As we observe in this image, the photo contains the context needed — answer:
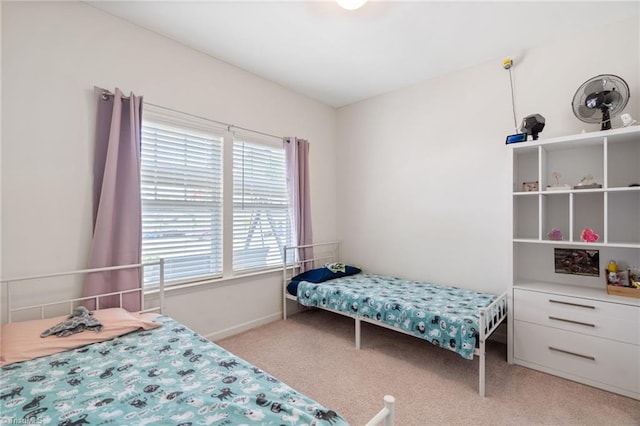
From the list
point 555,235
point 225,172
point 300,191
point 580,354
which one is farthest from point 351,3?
point 580,354

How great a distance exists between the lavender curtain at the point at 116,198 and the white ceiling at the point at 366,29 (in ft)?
2.59

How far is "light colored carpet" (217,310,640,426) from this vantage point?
5.74 ft

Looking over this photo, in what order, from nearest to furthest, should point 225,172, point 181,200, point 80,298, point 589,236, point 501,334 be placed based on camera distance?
point 80,298, point 589,236, point 181,200, point 501,334, point 225,172

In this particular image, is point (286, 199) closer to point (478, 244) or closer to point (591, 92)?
point (478, 244)

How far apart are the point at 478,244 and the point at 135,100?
3.32 meters

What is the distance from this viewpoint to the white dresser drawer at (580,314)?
1918 mm

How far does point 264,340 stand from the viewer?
110 inches

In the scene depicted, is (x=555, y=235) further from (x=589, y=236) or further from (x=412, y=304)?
(x=412, y=304)

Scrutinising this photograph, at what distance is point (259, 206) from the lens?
10.5ft

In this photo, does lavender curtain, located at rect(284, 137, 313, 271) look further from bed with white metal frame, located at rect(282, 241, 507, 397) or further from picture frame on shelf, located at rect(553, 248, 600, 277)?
picture frame on shelf, located at rect(553, 248, 600, 277)

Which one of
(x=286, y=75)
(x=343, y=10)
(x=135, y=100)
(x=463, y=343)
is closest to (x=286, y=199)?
(x=286, y=75)

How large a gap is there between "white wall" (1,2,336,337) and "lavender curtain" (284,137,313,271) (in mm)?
1061

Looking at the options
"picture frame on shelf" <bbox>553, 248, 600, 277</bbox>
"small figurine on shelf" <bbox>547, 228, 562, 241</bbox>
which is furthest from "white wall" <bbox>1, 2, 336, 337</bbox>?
"picture frame on shelf" <bbox>553, 248, 600, 277</bbox>

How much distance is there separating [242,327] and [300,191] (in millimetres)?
1658
